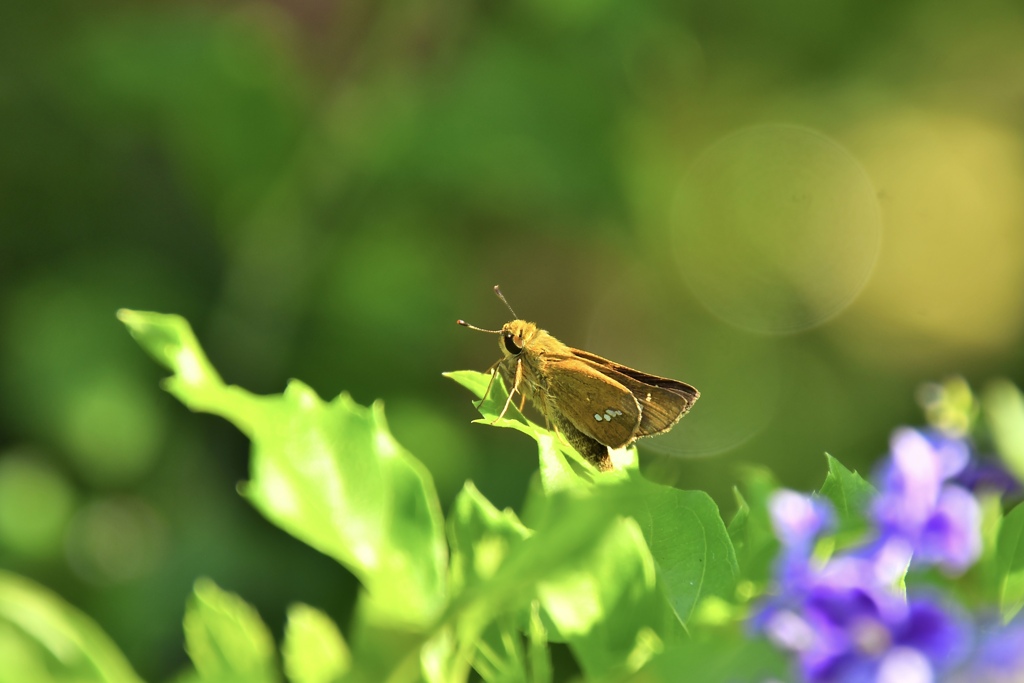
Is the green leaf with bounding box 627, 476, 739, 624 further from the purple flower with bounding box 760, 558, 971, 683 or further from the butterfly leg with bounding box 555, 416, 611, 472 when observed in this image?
the butterfly leg with bounding box 555, 416, 611, 472

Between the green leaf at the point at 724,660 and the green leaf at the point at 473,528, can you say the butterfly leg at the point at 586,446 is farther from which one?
the green leaf at the point at 724,660

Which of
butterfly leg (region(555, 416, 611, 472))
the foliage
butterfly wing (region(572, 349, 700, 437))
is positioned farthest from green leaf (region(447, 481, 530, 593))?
butterfly wing (region(572, 349, 700, 437))

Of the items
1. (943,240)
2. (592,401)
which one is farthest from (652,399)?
(943,240)

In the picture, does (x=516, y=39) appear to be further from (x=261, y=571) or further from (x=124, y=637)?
(x=124, y=637)

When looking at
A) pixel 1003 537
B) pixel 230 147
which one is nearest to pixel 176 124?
pixel 230 147

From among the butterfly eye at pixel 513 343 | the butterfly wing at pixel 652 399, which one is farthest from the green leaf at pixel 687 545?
the butterfly eye at pixel 513 343

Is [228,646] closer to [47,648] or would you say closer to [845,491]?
[47,648]
